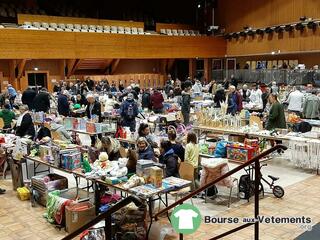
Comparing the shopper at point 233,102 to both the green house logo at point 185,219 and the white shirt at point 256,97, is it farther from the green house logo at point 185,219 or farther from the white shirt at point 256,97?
the green house logo at point 185,219

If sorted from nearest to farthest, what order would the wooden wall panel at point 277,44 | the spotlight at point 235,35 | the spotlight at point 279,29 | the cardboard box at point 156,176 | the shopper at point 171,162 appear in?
the cardboard box at point 156,176 → the shopper at point 171,162 → the wooden wall panel at point 277,44 → the spotlight at point 279,29 → the spotlight at point 235,35

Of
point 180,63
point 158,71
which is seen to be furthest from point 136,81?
point 180,63

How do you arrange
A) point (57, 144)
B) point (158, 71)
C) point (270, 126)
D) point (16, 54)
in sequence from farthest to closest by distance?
point (158, 71) < point (16, 54) < point (270, 126) < point (57, 144)

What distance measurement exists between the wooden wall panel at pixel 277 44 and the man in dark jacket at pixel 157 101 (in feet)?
41.4

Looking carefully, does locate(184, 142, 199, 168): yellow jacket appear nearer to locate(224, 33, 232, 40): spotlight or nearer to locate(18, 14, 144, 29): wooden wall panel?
locate(18, 14, 144, 29): wooden wall panel

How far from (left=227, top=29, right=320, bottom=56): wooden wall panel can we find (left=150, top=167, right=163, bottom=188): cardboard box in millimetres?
19621

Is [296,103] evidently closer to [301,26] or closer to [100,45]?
[301,26]

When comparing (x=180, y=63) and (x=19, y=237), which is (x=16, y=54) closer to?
(x=180, y=63)

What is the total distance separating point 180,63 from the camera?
30203 mm

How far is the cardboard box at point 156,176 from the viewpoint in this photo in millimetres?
5902

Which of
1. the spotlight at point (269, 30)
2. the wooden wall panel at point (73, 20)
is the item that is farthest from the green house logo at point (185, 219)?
the spotlight at point (269, 30)

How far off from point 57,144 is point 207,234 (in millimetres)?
3395

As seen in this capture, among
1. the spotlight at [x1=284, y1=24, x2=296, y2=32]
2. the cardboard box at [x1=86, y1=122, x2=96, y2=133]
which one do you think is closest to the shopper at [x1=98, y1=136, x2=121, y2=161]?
the cardboard box at [x1=86, y1=122, x2=96, y2=133]

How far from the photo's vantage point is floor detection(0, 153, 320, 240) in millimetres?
6094
